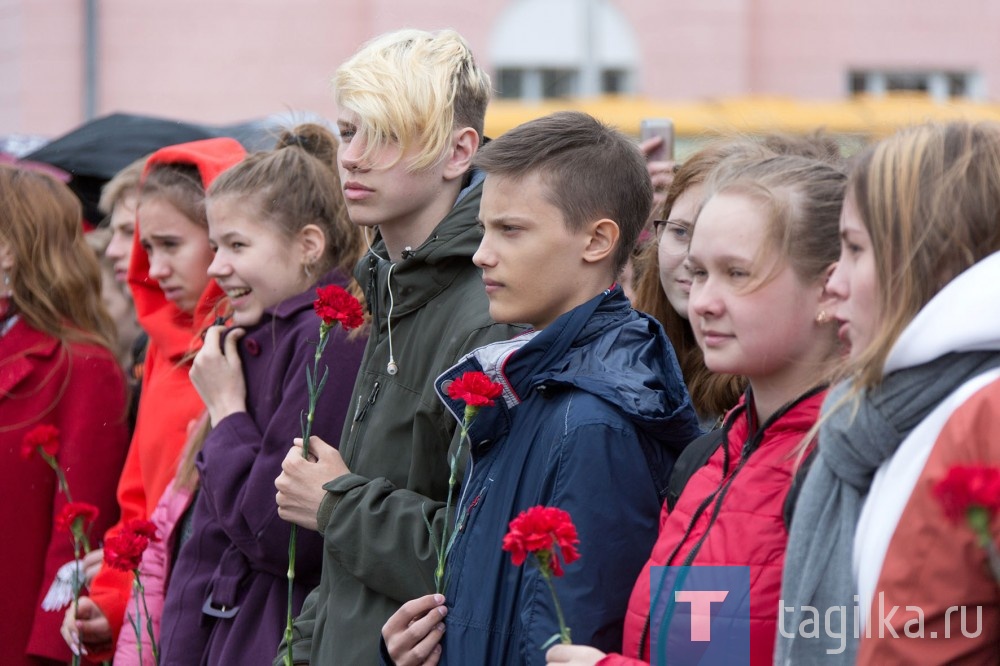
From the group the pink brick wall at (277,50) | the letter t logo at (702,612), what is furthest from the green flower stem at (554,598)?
the pink brick wall at (277,50)

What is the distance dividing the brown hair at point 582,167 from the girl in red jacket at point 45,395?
7.16 ft

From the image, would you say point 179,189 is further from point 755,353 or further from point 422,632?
point 755,353

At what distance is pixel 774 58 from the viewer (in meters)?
17.5

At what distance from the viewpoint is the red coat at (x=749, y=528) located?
7.23ft

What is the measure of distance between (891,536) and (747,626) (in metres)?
0.38

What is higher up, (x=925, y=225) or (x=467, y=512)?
(x=925, y=225)

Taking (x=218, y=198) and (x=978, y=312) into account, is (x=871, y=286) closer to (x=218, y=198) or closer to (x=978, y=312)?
(x=978, y=312)

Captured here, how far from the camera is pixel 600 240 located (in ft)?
9.04

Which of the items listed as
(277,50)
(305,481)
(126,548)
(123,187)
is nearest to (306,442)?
(305,481)

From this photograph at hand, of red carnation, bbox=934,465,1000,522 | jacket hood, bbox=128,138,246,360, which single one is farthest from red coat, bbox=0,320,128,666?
red carnation, bbox=934,465,1000,522

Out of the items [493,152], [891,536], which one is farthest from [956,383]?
[493,152]

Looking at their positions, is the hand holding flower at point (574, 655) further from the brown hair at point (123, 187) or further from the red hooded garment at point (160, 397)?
the brown hair at point (123, 187)

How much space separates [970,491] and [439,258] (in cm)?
177

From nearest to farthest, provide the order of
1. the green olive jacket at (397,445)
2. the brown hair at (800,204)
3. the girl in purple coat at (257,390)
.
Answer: the brown hair at (800,204), the green olive jacket at (397,445), the girl in purple coat at (257,390)
